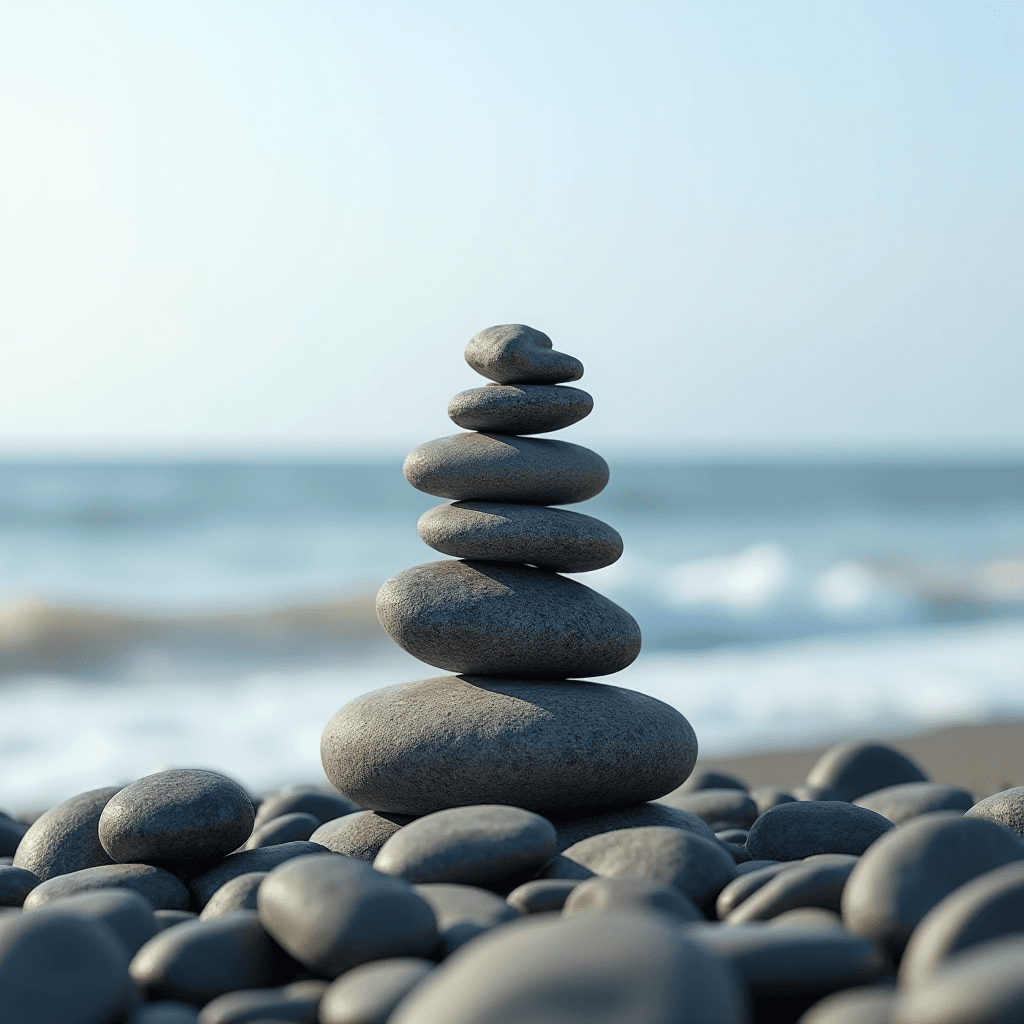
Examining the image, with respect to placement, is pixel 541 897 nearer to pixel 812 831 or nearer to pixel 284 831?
pixel 812 831

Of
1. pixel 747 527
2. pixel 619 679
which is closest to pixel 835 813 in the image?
pixel 619 679

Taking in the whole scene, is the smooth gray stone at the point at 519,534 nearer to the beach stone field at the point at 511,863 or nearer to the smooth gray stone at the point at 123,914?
the beach stone field at the point at 511,863

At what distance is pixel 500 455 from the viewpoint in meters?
4.25

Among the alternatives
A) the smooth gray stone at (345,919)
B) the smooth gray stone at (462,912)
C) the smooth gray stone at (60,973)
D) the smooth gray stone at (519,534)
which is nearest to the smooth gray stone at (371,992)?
the smooth gray stone at (345,919)

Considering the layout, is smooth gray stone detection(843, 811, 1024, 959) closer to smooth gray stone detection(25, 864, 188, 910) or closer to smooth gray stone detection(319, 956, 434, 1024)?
smooth gray stone detection(319, 956, 434, 1024)

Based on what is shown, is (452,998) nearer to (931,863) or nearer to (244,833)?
(931,863)

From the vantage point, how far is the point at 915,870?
256cm

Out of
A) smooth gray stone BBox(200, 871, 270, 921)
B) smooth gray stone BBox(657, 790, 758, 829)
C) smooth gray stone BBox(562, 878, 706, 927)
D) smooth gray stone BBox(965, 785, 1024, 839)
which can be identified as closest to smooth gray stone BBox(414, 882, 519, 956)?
smooth gray stone BBox(562, 878, 706, 927)

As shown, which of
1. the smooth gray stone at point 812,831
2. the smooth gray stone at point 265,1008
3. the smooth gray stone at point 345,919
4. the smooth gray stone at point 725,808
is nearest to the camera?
the smooth gray stone at point 265,1008

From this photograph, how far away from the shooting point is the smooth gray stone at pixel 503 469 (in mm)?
4242

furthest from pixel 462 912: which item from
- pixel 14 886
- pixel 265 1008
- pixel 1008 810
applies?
pixel 1008 810

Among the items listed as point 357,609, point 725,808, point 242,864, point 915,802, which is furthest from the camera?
point 357,609

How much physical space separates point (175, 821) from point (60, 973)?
53.1 inches

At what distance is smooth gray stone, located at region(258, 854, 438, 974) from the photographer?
2441 millimetres
